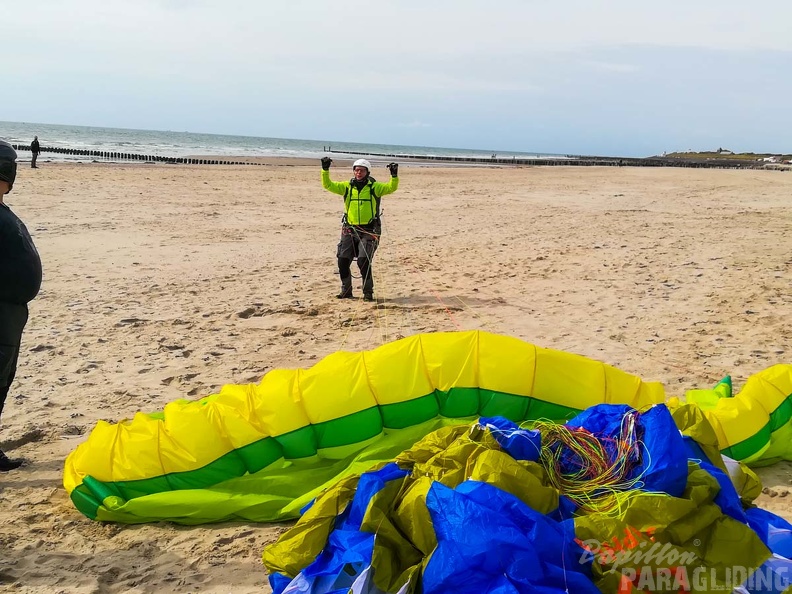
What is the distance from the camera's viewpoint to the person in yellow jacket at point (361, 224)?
814cm

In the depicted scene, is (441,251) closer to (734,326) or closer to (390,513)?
(734,326)

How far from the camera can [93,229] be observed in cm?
1235

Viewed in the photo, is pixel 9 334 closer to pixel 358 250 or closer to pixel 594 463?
pixel 594 463

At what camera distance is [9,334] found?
396 centimetres

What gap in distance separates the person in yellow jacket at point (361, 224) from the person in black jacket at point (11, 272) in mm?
4498

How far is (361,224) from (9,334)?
4787 millimetres

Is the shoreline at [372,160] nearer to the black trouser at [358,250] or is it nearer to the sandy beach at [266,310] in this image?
the sandy beach at [266,310]

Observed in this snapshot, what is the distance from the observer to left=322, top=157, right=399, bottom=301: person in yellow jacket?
8141 mm

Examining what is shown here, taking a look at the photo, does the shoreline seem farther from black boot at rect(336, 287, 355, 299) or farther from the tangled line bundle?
the tangled line bundle

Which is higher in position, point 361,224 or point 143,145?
point 143,145

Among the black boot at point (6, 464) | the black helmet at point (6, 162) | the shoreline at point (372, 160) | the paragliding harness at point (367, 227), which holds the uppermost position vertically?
the shoreline at point (372, 160)

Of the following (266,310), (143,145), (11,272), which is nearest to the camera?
(11,272)

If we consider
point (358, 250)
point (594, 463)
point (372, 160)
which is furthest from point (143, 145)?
point (594, 463)

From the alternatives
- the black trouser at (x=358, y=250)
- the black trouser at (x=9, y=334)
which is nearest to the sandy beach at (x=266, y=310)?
the black trouser at (x=358, y=250)
